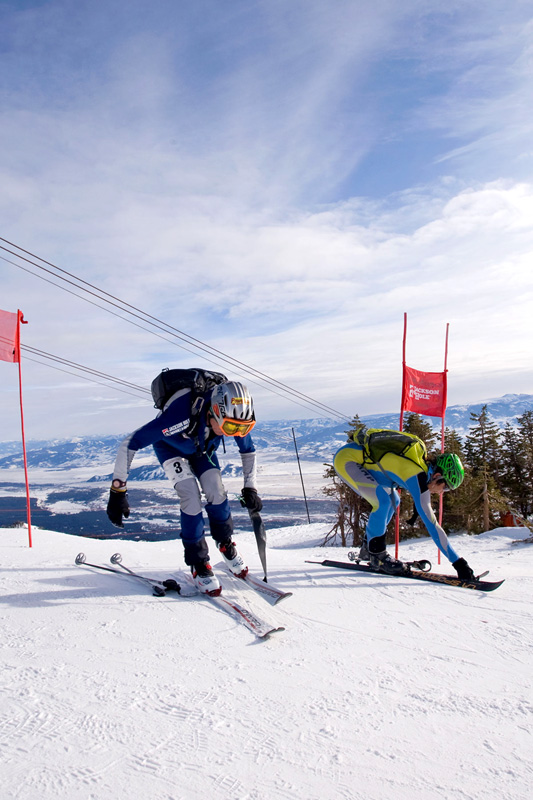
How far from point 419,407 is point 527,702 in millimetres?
8917

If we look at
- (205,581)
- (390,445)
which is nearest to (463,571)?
(390,445)

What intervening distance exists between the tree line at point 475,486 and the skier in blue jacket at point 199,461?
18711 mm

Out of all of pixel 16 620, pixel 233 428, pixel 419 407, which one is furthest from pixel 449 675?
pixel 419 407

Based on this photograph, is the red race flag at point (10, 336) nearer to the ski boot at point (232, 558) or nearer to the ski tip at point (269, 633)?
the ski boot at point (232, 558)

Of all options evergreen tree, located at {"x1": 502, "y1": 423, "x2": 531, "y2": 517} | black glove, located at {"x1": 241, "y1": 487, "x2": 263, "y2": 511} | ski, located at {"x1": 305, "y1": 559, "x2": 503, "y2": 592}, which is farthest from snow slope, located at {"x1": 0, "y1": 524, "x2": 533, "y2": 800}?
evergreen tree, located at {"x1": 502, "y1": 423, "x2": 531, "y2": 517}

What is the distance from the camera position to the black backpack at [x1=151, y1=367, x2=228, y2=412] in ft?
15.9

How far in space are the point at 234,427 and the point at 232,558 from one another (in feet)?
5.20

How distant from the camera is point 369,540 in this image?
241 inches

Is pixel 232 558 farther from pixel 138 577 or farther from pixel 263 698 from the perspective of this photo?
pixel 263 698

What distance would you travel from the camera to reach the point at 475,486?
23.6 metres

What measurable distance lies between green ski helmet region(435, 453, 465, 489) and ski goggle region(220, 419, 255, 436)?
100 inches

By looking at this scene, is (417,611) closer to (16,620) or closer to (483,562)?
(16,620)

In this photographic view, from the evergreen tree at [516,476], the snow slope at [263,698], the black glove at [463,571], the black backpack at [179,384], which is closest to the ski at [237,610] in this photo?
the snow slope at [263,698]

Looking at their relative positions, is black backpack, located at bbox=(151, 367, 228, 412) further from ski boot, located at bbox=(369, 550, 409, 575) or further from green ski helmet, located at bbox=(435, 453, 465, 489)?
ski boot, located at bbox=(369, 550, 409, 575)
